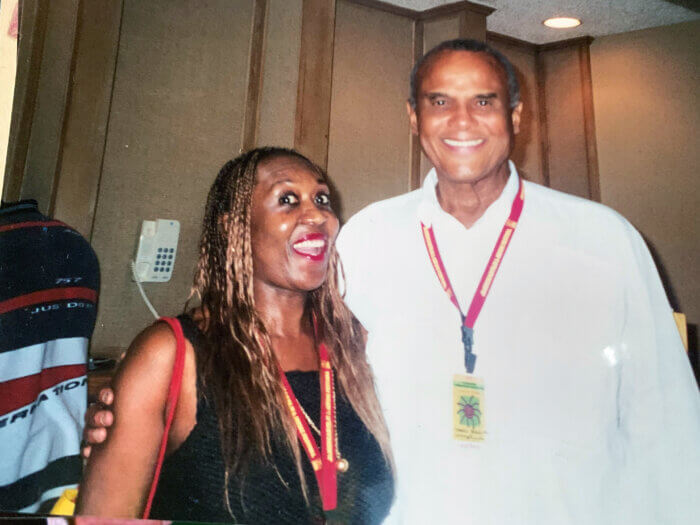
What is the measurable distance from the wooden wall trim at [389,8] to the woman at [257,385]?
313mm

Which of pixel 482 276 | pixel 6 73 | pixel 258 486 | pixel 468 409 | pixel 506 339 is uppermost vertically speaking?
pixel 6 73

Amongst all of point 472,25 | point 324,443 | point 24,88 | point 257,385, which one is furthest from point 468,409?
point 24,88

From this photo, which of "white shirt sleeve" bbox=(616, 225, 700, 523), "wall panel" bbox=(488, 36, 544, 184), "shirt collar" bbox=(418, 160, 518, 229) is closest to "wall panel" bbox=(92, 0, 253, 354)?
"shirt collar" bbox=(418, 160, 518, 229)

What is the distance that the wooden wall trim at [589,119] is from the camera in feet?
3.05

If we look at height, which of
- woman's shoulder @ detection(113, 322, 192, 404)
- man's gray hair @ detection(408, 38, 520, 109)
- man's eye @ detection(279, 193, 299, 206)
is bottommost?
woman's shoulder @ detection(113, 322, 192, 404)

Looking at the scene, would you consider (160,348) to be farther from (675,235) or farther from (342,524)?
(675,235)

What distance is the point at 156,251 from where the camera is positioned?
0.87 metres

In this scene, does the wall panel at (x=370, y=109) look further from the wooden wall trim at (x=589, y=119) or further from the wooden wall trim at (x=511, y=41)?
the wooden wall trim at (x=589, y=119)

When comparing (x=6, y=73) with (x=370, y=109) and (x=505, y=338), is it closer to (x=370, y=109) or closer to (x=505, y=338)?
(x=370, y=109)

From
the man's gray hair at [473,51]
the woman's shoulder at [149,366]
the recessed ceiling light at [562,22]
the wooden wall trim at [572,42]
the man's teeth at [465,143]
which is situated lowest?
the woman's shoulder at [149,366]

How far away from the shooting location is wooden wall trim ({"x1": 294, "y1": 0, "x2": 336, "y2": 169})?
3.04 ft

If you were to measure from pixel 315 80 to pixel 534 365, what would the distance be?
0.62 m

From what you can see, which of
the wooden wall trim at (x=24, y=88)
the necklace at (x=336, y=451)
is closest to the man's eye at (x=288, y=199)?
the necklace at (x=336, y=451)

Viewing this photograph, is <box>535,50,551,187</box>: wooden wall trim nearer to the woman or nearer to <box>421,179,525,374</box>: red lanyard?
<box>421,179,525,374</box>: red lanyard
